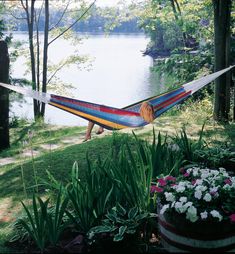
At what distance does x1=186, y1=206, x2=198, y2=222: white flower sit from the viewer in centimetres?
156

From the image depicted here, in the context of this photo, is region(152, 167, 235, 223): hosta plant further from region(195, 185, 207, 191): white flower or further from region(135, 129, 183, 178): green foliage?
region(135, 129, 183, 178): green foliage

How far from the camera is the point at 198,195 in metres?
1.67

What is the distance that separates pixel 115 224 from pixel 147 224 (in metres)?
0.20

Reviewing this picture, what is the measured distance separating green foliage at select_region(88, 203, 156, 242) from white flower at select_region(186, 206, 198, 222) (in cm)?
34

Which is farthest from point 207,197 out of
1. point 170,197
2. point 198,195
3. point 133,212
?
point 133,212

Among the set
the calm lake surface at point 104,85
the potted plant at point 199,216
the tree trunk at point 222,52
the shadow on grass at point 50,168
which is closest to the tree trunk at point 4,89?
the shadow on grass at point 50,168

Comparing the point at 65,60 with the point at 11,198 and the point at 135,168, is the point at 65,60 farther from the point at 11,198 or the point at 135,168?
the point at 135,168

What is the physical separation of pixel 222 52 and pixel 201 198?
12.1ft

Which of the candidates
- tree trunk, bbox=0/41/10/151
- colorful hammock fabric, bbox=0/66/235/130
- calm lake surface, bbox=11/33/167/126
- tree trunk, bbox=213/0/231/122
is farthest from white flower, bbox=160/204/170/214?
calm lake surface, bbox=11/33/167/126

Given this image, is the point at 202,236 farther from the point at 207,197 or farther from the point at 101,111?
the point at 101,111

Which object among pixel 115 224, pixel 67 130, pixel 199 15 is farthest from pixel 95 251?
pixel 199 15

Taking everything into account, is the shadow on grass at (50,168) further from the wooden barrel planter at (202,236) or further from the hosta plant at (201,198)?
the wooden barrel planter at (202,236)

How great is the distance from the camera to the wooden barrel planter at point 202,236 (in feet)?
5.12

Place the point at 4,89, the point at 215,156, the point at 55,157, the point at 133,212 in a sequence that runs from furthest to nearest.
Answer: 1. the point at 4,89
2. the point at 55,157
3. the point at 215,156
4. the point at 133,212
